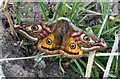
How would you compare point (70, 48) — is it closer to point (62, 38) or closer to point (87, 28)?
point (62, 38)

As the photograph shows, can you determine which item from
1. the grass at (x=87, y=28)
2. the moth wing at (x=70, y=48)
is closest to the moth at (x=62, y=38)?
the moth wing at (x=70, y=48)

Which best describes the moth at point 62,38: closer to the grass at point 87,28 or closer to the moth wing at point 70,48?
the moth wing at point 70,48

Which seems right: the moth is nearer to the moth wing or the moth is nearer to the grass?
the moth wing

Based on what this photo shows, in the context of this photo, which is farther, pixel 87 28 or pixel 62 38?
pixel 87 28

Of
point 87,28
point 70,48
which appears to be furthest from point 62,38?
point 87,28

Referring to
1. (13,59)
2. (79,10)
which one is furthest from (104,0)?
(13,59)

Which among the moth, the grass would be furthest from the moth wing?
the grass

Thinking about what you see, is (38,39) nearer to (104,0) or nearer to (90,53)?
(90,53)

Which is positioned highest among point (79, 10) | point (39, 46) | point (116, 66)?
point (79, 10)
